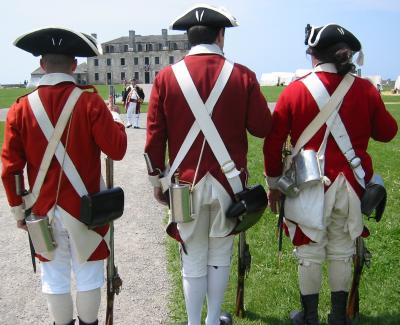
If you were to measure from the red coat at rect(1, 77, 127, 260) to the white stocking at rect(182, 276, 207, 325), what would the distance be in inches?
38.4

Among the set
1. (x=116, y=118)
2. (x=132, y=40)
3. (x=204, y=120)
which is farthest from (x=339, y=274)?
(x=132, y=40)

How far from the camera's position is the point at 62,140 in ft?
10.3

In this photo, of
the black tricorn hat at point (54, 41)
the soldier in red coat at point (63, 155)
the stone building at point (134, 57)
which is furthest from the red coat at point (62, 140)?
the stone building at point (134, 57)

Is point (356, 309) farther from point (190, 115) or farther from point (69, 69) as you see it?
point (69, 69)

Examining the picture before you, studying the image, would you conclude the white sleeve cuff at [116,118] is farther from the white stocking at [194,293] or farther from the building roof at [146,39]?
the building roof at [146,39]

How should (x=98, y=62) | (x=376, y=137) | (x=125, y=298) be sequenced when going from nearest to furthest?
(x=376, y=137) < (x=125, y=298) < (x=98, y=62)

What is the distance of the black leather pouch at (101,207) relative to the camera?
124 inches

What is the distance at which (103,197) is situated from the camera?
3.24 metres

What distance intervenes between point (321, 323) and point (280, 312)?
14.1 inches

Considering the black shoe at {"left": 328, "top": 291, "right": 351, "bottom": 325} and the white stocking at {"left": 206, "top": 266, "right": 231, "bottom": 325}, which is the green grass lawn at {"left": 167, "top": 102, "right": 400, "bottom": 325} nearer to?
the black shoe at {"left": 328, "top": 291, "right": 351, "bottom": 325}

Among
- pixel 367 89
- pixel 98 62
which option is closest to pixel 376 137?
pixel 367 89

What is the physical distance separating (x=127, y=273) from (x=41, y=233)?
2.02 meters

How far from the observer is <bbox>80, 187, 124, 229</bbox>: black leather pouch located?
3158mm

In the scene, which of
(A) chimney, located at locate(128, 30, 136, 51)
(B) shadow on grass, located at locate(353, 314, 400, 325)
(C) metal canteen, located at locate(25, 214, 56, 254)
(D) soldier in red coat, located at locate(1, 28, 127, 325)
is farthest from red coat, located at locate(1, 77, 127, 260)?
(A) chimney, located at locate(128, 30, 136, 51)
